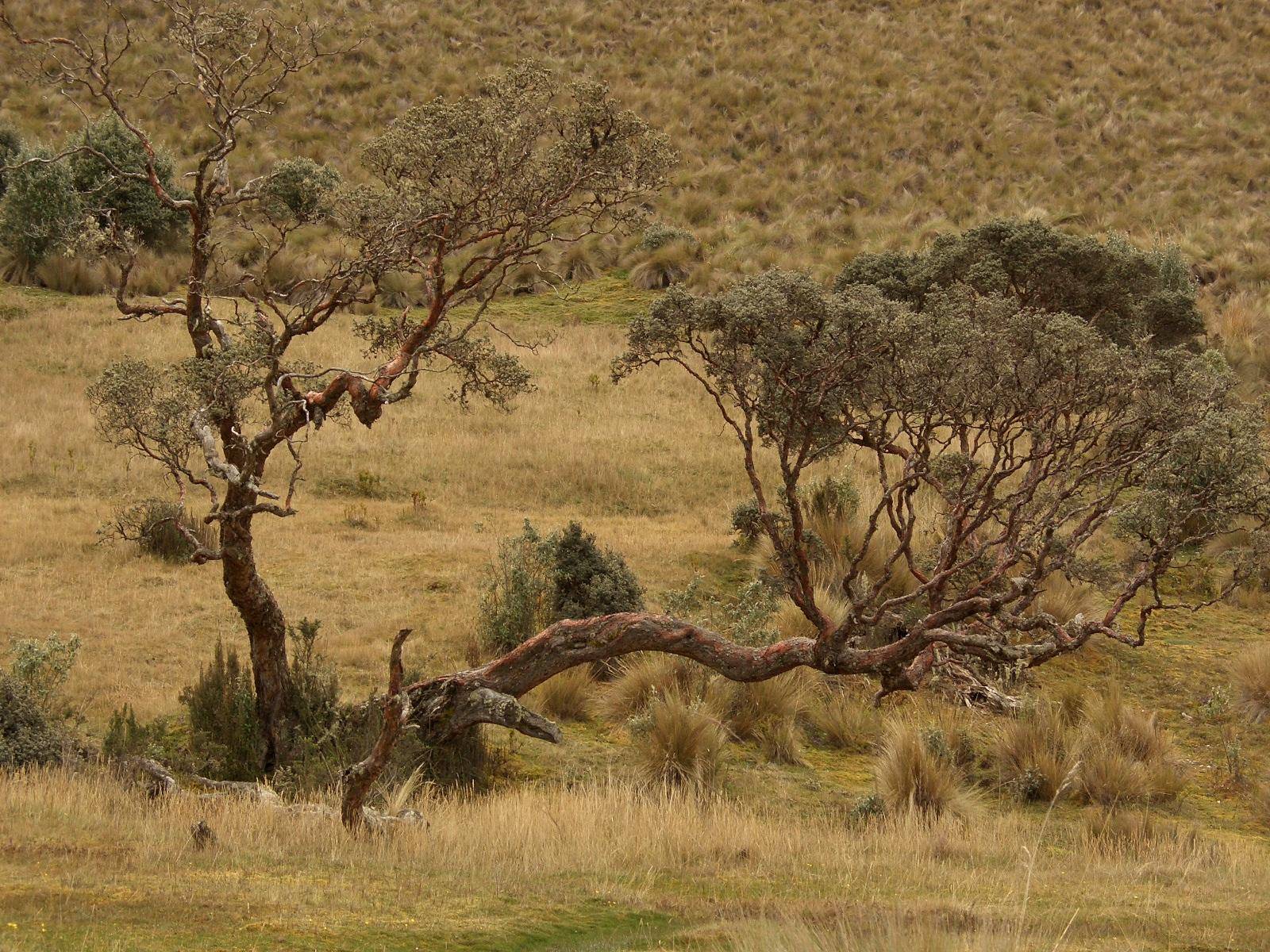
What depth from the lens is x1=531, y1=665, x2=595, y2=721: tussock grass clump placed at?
12828mm

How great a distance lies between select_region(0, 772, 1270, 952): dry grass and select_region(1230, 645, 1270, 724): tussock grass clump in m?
5.05

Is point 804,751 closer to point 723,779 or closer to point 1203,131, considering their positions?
point 723,779

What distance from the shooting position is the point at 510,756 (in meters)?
11.5

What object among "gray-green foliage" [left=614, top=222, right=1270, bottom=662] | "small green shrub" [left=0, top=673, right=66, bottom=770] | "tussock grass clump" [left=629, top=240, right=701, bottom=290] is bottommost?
"small green shrub" [left=0, top=673, right=66, bottom=770]

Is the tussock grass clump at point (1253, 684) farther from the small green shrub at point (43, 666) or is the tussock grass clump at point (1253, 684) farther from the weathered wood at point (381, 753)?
the small green shrub at point (43, 666)

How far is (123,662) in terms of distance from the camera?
41.2ft

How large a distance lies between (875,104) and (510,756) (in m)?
30.5

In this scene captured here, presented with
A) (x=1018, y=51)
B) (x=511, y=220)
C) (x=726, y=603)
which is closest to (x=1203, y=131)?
(x=1018, y=51)

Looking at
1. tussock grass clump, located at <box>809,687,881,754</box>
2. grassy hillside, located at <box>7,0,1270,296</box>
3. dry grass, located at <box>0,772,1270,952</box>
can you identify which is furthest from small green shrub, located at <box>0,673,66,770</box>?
grassy hillside, located at <box>7,0,1270,296</box>

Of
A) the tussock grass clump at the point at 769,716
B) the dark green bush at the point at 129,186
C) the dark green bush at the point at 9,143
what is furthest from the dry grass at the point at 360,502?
the dark green bush at the point at 9,143

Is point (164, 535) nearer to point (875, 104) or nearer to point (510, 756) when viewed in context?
point (510, 756)

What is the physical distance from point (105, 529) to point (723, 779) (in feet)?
26.7

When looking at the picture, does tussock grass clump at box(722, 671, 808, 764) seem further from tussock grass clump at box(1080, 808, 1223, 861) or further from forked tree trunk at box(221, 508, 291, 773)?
forked tree trunk at box(221, 508, 291, 773)

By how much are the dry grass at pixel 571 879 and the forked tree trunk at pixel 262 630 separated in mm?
1787
